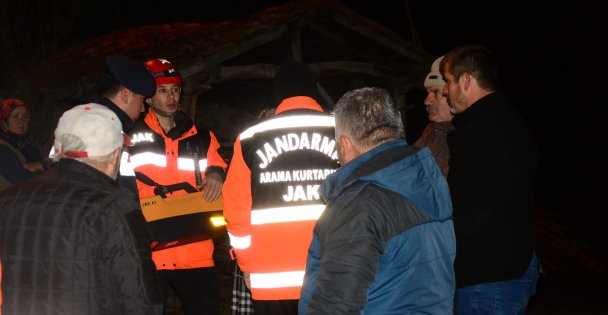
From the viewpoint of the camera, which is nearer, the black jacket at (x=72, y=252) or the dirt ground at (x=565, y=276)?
the black jacket at (x=72, y=252)

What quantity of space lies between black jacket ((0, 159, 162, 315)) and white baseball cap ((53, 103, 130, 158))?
15 cm

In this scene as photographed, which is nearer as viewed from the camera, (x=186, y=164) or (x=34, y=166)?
(x=186, y=164)

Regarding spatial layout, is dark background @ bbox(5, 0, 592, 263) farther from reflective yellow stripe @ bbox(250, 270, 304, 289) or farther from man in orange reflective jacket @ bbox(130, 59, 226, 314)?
reflective yellow stripe @ bbox(250, 270, 304, 289)

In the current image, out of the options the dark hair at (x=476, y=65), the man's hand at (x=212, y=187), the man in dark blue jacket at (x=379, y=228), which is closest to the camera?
the man in dark blue jacket at (x=379, y=228)

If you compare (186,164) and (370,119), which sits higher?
(186,164)

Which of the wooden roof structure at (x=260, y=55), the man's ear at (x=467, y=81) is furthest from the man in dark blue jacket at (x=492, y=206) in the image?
the wooden roof structure at (x=260, y=55)

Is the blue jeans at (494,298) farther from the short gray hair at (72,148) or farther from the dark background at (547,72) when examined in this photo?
the dark background at (547,72)

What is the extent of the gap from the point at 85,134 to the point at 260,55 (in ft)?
31.4

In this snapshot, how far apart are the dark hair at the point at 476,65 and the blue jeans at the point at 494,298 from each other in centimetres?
106

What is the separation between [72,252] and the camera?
8.59 feet

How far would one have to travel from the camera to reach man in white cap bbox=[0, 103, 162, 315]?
2.62m

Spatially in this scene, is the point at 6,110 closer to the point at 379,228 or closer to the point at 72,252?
the point at 72,252

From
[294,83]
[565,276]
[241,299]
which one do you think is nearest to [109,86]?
[294,83]

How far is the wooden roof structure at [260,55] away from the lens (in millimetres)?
9016
